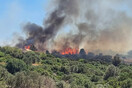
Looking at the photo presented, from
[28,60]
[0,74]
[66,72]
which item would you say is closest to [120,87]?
[0,74]

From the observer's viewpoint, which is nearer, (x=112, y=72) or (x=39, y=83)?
(x=39, y=83)

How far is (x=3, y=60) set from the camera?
153375mm

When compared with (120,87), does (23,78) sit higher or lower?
higher

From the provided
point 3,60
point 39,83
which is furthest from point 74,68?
point 39,83

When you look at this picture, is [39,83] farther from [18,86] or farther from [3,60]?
[3,60]

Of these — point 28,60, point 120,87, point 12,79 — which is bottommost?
point 120,87

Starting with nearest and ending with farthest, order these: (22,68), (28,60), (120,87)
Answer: (120,87) < (22,68) < (28,60)

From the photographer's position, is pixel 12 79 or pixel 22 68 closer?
pixel 12 79

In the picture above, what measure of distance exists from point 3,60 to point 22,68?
27.2 meters

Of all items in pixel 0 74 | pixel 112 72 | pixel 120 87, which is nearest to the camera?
pixel 120 87

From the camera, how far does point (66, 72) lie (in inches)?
5807

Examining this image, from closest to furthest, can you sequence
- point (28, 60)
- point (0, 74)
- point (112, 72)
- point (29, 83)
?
point (29, 83), point (0, 74), point (112, 72), point (28, 60)

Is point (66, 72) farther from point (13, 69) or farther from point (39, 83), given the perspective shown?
point (39, 83)

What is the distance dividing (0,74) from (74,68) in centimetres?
7577
